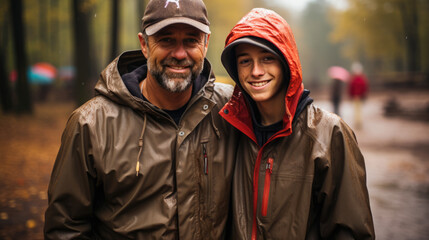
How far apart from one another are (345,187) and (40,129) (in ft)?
42.2

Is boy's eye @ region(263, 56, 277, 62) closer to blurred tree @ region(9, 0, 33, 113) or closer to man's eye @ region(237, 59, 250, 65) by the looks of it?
man's eye @ region(237, 59, 250, 65)

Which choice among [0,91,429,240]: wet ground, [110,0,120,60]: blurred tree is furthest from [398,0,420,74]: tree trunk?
[110,0,120,60]: blurred tree

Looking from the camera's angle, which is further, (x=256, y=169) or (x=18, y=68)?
(x=18, y=68)

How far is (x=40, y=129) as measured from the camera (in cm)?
1285

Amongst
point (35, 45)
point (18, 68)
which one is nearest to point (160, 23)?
point (18, 68)

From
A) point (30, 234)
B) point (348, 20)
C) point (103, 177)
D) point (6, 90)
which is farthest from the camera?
point (348, 20)

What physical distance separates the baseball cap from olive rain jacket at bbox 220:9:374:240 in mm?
315

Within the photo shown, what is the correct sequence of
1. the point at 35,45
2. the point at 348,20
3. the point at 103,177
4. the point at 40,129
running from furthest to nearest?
the point at 348,20, the point at 35,45, the point at 40,129, the point at 103,177

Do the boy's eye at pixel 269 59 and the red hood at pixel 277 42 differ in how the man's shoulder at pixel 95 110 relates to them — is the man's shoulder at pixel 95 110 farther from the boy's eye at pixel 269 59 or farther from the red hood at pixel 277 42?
the boy's eye at pixel 269 59

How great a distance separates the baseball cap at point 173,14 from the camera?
2.59 metres

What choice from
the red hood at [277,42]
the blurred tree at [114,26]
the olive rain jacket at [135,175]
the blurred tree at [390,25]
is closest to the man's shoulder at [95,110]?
the olive rain jacket at [135,175]

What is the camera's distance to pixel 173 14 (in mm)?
2590

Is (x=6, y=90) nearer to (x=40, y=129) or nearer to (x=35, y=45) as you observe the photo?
(x=40, y=129)

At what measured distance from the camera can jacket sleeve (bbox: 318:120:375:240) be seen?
7.57ft
